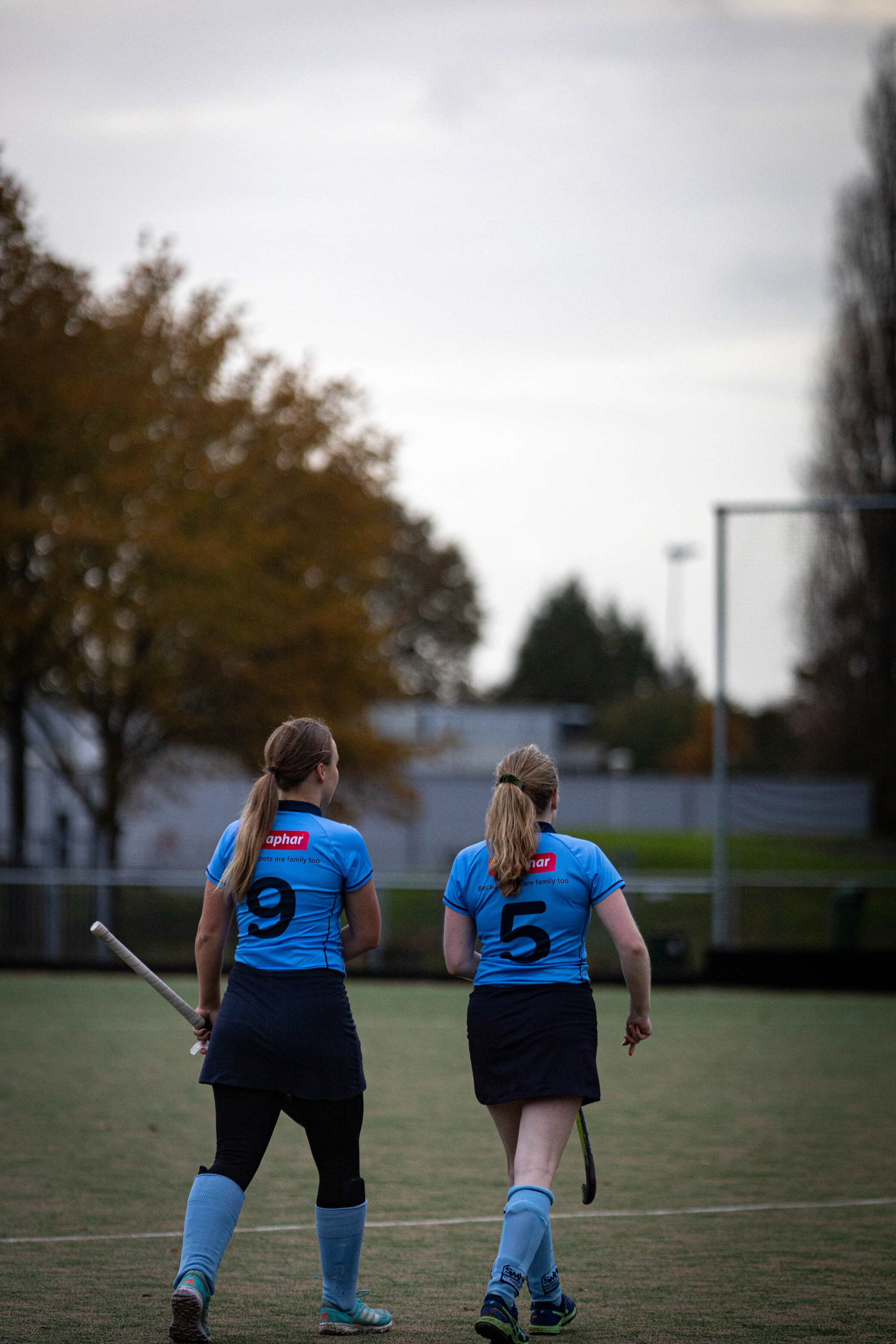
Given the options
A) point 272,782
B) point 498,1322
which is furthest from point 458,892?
point 498,1322

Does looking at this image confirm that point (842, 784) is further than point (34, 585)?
No

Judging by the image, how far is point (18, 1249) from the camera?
20.7 ft

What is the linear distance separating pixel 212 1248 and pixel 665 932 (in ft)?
52.3

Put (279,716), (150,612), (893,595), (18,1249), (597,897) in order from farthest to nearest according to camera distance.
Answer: (893,595) < (279,716) < (150,612) < (18,1249) < (597,897)

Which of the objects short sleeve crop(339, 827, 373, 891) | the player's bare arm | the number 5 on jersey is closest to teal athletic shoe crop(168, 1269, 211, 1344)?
short sleeve crop(339, 827, 373, 891)

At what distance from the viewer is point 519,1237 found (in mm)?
4629

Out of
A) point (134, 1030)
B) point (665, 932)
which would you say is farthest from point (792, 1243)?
point (665, 932)

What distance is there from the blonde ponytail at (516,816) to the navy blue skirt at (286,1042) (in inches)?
24.8

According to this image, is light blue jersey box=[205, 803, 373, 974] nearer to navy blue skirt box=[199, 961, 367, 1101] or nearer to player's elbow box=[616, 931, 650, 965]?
navy blue skirt box=[199, 961, 367, 1101]

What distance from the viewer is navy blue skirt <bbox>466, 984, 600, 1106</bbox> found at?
190 inches

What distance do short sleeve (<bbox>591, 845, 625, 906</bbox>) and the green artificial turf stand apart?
4.57 feet

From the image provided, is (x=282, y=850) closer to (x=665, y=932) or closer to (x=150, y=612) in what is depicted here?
(x=665, y=932)

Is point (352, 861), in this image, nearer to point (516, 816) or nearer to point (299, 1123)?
point (516, 816)

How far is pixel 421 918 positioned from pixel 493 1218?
1464 centimetres
